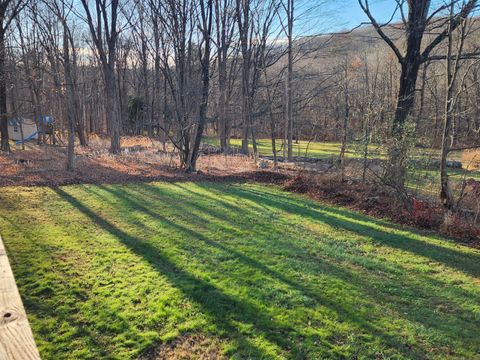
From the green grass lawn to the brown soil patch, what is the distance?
52mm

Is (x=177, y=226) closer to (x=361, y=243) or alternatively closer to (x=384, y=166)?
(x=361, y=243)

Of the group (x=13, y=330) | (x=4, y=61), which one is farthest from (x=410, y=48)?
(x=4, y=61)

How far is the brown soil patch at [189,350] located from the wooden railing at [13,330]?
117cm

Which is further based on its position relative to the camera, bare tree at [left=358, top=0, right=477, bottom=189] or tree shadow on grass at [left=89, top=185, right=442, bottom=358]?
bare tree at [left=358, top=0, right=477, bottom=189]

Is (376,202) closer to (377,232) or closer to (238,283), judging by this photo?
(377,232)

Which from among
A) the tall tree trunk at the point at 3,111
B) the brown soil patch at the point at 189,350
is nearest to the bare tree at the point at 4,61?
the tall tree trunk at the point at 3,111

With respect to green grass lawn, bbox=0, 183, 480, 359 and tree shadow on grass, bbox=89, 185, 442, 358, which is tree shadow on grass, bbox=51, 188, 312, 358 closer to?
green grass lawn, bbox=0, 183, 480, 359

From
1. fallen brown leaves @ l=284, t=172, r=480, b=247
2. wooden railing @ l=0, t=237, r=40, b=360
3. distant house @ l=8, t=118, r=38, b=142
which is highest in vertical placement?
distant house @ l=8, t=118, r=38, b=142

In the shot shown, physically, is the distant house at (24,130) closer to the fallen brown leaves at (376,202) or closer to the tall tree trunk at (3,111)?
the tall tree trunk at (3,111)

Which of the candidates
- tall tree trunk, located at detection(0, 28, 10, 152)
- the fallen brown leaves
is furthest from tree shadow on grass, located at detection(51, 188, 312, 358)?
tall tree trunk, located at detection(0, 28, 10, 152)

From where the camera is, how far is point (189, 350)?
261cm

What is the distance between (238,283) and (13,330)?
2503mm

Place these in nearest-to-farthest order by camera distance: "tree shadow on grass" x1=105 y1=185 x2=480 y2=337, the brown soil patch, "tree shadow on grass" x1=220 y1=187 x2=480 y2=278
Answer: the brown soil patch < "tree shadow on grass" x1=105 y1=185 x2=480 y2=337 < "tree shadow on grass" x1=220 y1=187 x2=480 y2=278

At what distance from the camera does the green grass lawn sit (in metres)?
2.74
